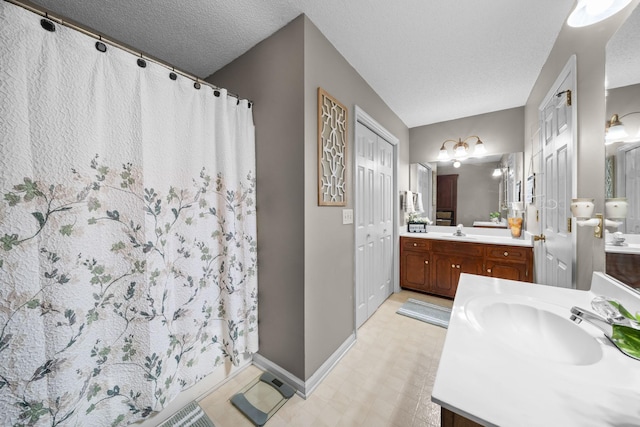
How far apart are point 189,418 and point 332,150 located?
1.87m

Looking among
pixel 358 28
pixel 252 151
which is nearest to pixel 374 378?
pixel 252 151

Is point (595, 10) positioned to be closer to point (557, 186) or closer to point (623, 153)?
point (623, 153)

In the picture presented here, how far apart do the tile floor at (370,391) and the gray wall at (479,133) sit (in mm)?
2287

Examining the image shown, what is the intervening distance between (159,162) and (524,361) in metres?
1.67

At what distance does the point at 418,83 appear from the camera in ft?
6.81

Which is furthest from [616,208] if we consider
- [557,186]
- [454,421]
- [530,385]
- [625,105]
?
[454,421]

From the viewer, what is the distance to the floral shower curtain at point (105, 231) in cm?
80

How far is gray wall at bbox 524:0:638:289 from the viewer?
0.96 meters

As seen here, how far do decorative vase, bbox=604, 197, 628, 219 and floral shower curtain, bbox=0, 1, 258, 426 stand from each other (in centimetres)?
187

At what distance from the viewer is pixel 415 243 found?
2.82 meters

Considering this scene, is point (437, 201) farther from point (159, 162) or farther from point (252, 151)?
point (159, 162)

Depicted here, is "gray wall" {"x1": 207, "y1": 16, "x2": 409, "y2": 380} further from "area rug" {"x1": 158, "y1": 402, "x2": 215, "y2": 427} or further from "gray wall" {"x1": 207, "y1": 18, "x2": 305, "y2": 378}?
"area rug" {"x1": 158, "y1": 402, "x2": 215, "y2": 427}

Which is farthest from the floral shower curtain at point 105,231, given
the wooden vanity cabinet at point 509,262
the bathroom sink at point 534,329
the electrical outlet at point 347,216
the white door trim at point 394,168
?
the wooden vanity cabinet at point 509,262

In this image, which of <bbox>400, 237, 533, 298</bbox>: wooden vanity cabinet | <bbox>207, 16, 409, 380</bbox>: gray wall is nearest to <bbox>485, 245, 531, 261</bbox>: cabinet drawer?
<bbox>400, 237, 533, 298</bbox>: wooden vanity cabinet
